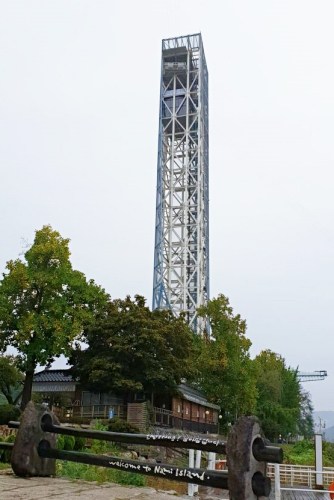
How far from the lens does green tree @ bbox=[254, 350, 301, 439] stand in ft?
189

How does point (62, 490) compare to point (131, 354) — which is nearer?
point (62, 490)

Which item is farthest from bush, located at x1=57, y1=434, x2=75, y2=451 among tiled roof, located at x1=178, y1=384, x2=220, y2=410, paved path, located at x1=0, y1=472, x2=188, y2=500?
tiled roof, located at x1=178, y1=384, x2=220, y2=410

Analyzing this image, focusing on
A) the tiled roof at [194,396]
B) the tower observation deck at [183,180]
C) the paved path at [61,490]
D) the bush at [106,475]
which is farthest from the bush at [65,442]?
the tower observation deck at [183,180]

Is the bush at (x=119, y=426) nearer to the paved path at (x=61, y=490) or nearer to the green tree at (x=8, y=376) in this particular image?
the green tree at (x=8, y=376)

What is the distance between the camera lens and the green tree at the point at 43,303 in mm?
31578

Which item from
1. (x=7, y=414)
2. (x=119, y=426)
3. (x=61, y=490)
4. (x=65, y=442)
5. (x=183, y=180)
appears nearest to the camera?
(x=61, y=490)

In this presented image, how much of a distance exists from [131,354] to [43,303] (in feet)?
20.3

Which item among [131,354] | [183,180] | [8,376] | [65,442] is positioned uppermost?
[183,180]

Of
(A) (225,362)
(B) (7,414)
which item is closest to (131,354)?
(B) (7,414)

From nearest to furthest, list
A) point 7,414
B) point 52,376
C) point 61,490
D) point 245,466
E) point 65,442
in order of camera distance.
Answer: point 245,466
point 61,490
point 65,442
point 7,414
point 52,376

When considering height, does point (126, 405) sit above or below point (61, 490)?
below

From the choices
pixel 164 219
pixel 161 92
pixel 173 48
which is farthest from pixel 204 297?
pixel 173 48

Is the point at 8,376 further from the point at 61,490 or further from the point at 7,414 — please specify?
the point at 61,490

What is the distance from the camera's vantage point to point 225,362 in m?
40.3
